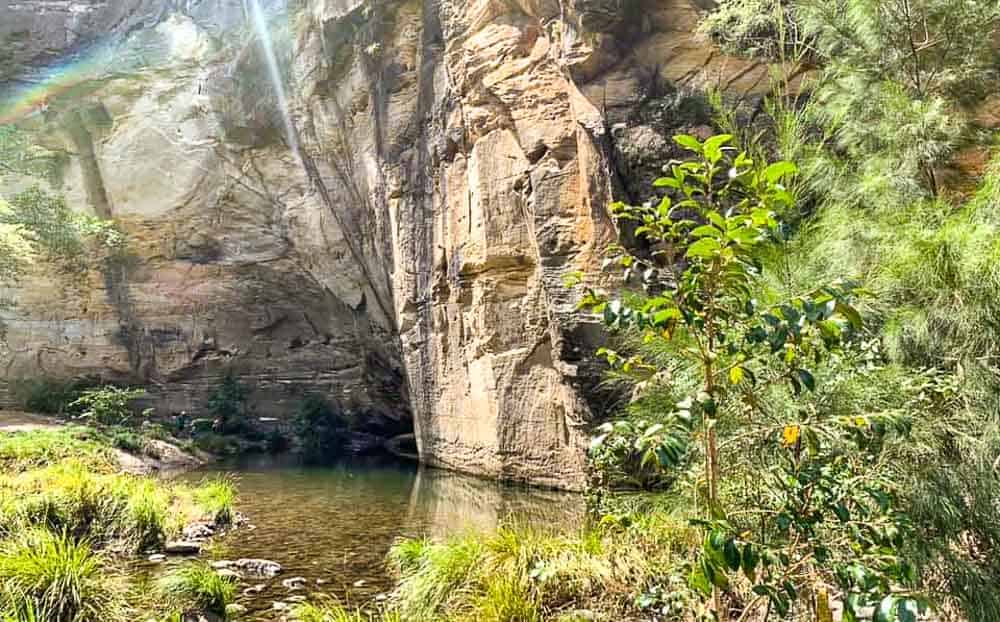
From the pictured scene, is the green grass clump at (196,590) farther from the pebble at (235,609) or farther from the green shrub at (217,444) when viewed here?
the green shrub at (217,444)

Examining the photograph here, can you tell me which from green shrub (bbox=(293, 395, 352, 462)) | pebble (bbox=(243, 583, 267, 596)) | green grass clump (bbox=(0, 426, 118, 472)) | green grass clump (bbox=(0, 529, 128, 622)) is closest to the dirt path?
green grass clump (bbox=(0, 426, 118, 472))

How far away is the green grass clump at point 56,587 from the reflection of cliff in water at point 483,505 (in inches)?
165

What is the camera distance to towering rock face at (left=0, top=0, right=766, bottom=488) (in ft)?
35.4

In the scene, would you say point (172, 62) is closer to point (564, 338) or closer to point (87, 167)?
point (87, 167)

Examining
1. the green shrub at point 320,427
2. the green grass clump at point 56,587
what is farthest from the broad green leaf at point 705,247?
the green shrub at point 320,427

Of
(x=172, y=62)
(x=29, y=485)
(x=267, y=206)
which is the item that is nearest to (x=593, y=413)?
(x=29, y=485)

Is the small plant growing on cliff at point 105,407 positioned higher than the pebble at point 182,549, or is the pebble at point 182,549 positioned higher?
the small plant growing on cliff at point 105,407

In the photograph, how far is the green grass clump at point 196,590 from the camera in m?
4.39

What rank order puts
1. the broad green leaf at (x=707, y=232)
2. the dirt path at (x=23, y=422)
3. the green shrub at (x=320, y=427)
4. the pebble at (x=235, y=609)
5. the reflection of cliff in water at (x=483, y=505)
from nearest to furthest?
the broad green leaf at (x=707, y=232) < the pebble at (x=235, y=609) < the reflection of cliff in water at (x=483, y=505) < the dirt path at (x=23, y=422) < the green shrub at (x=320, y=427)

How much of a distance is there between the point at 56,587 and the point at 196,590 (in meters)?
1.01

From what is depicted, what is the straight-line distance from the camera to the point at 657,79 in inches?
395

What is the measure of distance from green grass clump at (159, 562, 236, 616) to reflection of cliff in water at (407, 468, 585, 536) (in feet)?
10.8

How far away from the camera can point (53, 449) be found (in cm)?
1156

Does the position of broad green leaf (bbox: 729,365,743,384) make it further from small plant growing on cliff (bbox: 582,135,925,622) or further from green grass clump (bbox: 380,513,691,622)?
green grass clump (bbox: 380,513,691,622)
